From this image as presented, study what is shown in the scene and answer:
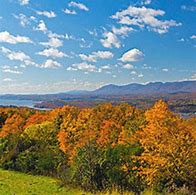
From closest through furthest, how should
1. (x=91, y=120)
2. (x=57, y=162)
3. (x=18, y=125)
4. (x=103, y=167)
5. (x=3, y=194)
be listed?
(x=3, y=194) → (x=103, y=167) → (x=57, y=162) → (x=91, y=120) → (x=18, y=125)

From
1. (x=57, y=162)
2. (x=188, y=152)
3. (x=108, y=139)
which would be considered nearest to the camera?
(x=188, y=152)

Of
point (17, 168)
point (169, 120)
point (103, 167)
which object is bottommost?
point (17, 168)

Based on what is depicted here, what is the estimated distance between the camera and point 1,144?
4291 centimetres

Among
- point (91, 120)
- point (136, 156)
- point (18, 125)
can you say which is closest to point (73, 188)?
point (136, 156)

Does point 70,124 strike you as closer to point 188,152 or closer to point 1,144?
point 1,144

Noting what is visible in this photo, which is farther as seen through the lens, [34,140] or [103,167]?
[34,140]

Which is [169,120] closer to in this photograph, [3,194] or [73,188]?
[73,188]

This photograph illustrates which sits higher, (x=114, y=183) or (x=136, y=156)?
(x=136, y=156)

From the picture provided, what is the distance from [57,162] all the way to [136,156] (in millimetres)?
13380

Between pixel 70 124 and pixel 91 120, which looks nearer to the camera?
pixel 70 124

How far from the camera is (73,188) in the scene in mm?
25828

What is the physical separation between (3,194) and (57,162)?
15544mm

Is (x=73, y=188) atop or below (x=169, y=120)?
below

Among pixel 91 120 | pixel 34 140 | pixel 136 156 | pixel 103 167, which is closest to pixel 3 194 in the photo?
pixel 103 167
